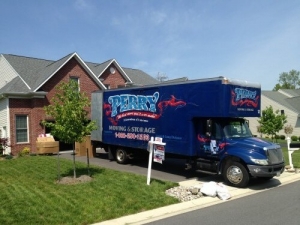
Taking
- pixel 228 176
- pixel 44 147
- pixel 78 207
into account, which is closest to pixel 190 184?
pixel 228 176

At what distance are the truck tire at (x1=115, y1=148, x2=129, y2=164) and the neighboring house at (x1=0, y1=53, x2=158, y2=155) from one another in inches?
330

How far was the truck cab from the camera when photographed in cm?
1015

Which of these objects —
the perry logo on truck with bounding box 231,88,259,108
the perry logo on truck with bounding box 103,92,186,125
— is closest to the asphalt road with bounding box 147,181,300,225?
the perry logo on truck with bounding box 231,88,259,108

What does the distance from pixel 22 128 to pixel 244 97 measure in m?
16.0

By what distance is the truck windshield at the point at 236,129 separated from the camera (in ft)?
36.8

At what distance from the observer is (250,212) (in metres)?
Answer: 7.52

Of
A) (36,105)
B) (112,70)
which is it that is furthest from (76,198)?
(112,70)

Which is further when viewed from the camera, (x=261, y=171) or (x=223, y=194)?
(x=261, y=171)

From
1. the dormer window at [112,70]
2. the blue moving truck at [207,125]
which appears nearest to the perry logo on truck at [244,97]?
the blue moving truck at [207,125]

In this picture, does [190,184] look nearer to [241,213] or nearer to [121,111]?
[241,213]

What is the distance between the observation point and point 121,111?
1549 cm

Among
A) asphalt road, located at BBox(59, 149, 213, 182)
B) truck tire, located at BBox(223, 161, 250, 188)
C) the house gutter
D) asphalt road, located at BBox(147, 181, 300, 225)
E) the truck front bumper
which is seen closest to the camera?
asphalt road, located at BBox(147, 181, 300, 225)

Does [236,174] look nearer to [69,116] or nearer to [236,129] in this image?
[236,129]

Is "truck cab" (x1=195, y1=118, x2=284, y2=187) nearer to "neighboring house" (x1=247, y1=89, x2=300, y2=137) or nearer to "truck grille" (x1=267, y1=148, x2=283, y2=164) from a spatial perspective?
"truck grille" (x1=267, y1=148, x2=283, y2=164)
